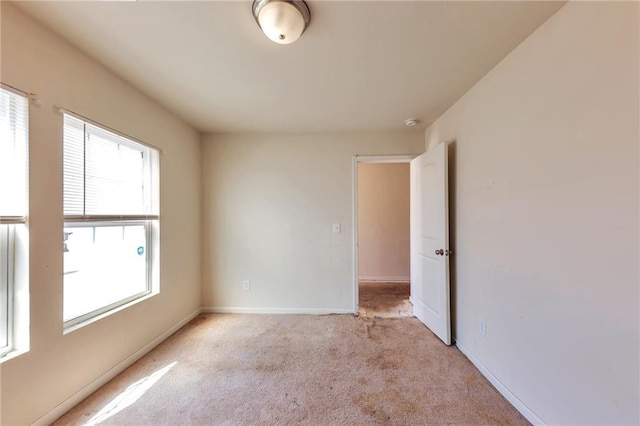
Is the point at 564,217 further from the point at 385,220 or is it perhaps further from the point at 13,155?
the point at 385,220

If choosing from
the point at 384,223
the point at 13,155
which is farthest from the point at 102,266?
the point at 384,223

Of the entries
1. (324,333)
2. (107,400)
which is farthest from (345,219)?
(107,400)

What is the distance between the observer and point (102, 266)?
1.96 meters

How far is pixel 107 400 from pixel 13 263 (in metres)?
1.07

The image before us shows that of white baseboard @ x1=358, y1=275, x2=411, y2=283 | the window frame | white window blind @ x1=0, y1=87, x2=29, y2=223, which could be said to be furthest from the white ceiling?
white baseboard @ x1=358, y1=275, x2=411, y2=283

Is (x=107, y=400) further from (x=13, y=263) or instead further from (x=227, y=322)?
(x=227, y=322)

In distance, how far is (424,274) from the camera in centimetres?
287

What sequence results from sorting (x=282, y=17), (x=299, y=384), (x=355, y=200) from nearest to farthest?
(x=282, y=17), (x=299, y=384), (x=355, y=200)

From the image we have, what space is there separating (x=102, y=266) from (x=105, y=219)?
0.37m

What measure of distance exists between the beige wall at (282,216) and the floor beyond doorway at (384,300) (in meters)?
0.40

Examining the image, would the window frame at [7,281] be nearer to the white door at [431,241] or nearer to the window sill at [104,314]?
the window sill at [104,314]

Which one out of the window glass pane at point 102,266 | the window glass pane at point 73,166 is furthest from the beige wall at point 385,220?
the window glass pane at point 73,166

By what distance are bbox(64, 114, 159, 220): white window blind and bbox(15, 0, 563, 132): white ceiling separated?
0.52 meters

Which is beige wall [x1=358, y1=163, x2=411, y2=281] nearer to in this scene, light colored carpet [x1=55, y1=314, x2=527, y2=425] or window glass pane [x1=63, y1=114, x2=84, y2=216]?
light colored carpet [x1=55, y1=314, x2=527, y2=425]
